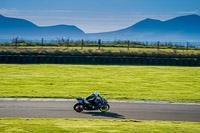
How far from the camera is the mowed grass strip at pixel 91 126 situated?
10235 millimetres

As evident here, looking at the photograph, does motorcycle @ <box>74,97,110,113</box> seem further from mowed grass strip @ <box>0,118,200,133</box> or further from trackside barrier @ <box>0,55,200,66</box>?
trackside barrier @ <box>0,55,200,66</box>

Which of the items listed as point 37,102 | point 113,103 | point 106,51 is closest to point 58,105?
point 37,102

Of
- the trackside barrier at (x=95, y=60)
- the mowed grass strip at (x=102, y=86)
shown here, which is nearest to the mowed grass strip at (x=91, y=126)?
the mowed grass strip at (x=102, y=86)

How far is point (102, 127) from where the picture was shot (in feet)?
34.9

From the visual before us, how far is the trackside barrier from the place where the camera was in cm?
3522

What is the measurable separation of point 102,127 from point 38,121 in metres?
2.72

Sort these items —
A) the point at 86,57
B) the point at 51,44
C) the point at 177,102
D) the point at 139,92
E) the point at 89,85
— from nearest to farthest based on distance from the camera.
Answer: the point at 177,102 < the point at 139,92 < the point at 89,85 < the point at 86,57 < the point at 51,44

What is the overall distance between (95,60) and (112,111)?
900 inches

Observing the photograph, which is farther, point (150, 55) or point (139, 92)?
point (150, 55)

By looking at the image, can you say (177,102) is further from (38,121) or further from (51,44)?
(51,44)

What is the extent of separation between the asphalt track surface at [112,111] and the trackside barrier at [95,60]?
20.6m

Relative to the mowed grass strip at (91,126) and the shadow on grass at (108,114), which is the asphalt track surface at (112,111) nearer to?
the shadow on grass at (108,114)

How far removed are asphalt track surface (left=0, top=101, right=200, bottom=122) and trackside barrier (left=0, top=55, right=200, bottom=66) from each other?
20.6 m

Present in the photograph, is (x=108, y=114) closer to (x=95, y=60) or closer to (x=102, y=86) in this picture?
(x=102, y=86)
